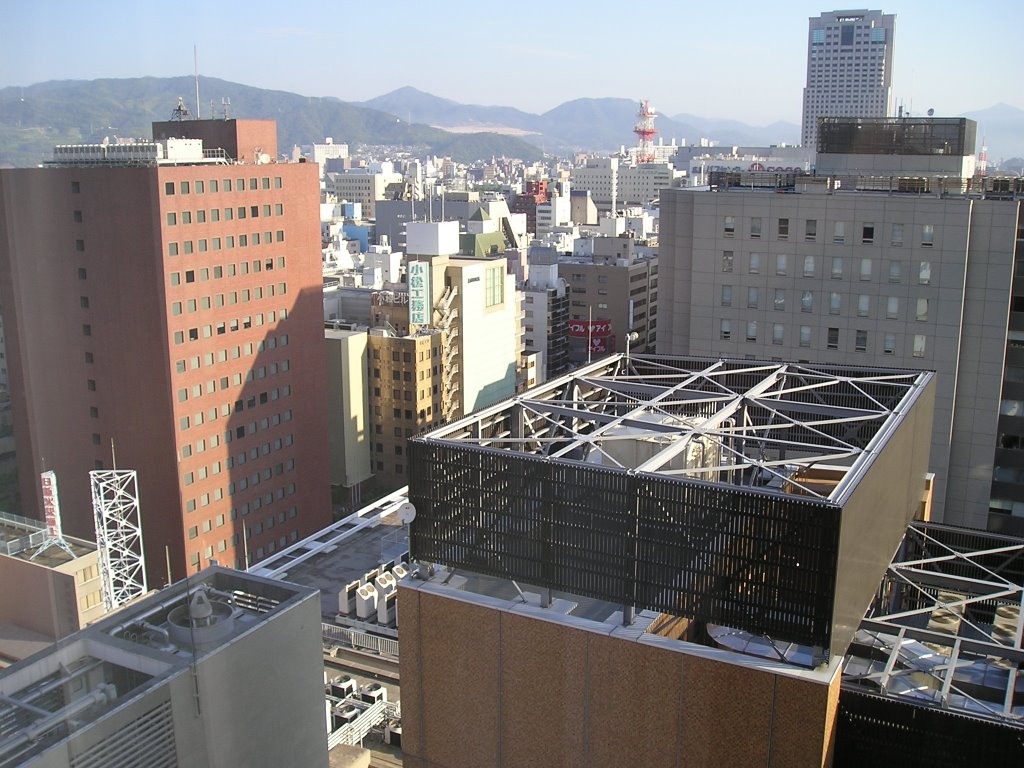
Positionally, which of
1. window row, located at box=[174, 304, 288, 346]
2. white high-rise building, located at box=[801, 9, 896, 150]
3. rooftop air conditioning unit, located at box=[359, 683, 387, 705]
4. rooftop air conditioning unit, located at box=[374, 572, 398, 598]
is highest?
white high-rise building, located at box=[801, 9, 896, 150]

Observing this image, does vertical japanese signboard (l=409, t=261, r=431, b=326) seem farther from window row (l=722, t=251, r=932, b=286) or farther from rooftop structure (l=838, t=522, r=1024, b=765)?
rooftop structure (l=838, t=522, r=1024, b=765)

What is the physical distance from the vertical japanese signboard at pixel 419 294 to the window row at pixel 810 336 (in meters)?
14.5

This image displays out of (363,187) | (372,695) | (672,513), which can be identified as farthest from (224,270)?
(363,187)

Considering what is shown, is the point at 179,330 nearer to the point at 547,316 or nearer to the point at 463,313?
the point at 463,313

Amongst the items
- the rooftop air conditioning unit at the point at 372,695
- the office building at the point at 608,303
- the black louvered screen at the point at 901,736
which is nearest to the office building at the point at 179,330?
the rooftop air conditioning unit at the point at 372,695

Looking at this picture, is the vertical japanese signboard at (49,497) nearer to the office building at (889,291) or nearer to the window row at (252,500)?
the window row at (252,500)

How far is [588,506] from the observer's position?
6.88m

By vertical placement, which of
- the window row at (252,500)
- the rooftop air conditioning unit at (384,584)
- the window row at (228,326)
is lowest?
the rooftop air conditioning unit at (384,584)

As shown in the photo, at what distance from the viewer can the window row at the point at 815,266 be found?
16.6 m

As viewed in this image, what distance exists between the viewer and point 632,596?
6805 mm

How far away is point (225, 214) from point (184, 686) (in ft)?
60.7

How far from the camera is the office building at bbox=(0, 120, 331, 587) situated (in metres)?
20.4

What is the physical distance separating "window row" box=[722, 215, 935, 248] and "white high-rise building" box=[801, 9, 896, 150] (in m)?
101

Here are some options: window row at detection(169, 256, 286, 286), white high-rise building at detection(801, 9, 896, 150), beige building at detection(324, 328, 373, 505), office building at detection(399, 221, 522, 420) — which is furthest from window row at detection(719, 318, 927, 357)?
white high-rise building at detection(801, 9, 896, 150)
